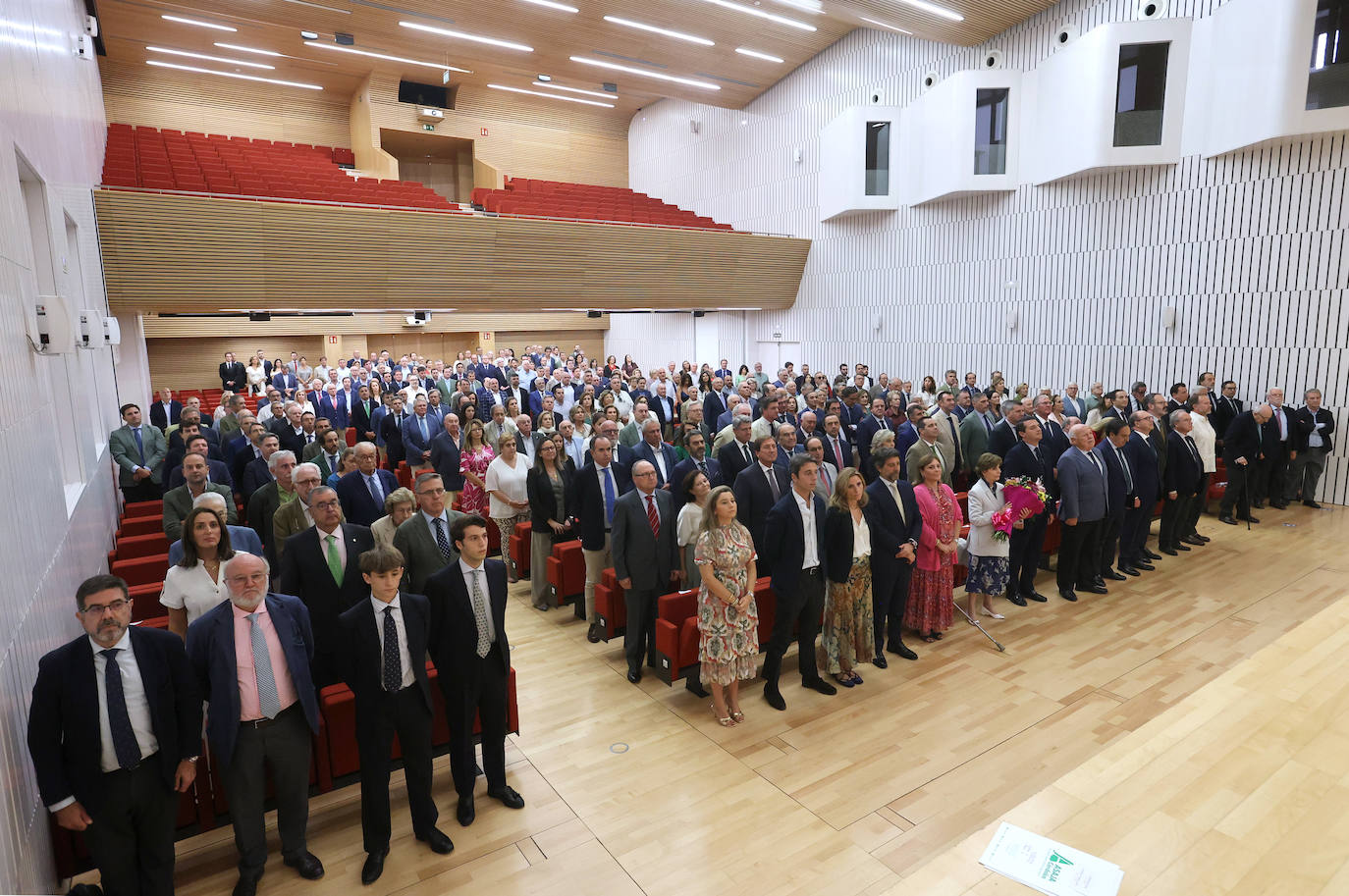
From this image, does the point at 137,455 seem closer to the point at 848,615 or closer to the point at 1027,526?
the point at 848,615

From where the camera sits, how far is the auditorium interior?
328cm

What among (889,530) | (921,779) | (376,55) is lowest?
(921,779)

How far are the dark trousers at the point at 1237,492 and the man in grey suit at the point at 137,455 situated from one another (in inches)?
463

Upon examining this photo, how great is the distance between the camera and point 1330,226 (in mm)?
9367

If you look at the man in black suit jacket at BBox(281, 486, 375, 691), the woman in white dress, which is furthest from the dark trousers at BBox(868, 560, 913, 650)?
the woman in white dress

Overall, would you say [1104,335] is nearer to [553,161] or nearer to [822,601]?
[822,601]

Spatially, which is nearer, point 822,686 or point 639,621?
point 822,686

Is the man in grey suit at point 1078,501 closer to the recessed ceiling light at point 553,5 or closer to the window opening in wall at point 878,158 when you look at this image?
the window opening in wall at point 878,158

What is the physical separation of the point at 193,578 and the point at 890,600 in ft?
14.2

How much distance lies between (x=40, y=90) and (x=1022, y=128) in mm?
12959

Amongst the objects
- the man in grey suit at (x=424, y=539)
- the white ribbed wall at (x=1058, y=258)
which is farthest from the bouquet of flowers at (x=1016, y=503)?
the white ribbed wall at (x=1058, y=258)

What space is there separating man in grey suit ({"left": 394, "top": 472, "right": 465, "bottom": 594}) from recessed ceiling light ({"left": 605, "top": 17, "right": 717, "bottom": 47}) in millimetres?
12294

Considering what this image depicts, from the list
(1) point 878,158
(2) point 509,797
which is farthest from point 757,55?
(2) point 509,797

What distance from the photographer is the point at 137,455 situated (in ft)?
23.1
